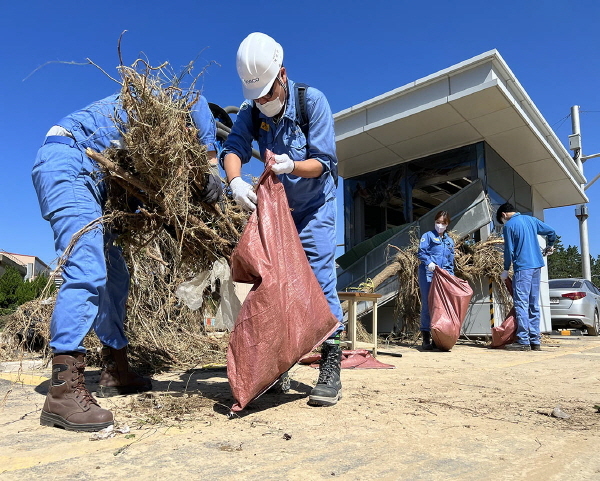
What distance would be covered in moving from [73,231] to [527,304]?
17.4 ft

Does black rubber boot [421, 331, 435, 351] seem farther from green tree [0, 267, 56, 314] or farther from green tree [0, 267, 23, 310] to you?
green tree [0, 267, 23, 310]

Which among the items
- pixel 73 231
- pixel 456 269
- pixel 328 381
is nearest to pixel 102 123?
pixel 73 231

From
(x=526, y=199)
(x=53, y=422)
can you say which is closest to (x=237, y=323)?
(x=53, y=422)

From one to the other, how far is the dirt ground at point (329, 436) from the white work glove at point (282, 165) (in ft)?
3.67

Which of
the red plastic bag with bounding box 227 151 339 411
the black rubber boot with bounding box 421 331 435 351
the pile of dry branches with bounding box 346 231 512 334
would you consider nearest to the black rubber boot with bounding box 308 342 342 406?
the red plastic bag with bounding box 227 151 339 411

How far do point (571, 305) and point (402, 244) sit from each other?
4405 mm

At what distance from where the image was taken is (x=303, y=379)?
3.07 metres

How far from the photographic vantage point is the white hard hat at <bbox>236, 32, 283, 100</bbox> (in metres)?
2.35

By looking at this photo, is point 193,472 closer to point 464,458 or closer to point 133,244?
point 464,458

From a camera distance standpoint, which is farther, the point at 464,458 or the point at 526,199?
the point at 526,199

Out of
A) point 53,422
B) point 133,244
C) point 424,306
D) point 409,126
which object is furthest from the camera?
point 409,126

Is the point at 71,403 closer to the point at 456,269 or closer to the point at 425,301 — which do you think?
the point at 425,301

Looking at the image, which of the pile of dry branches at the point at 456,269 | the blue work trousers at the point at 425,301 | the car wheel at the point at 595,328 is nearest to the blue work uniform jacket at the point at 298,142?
the blue work trousers at the point at 425,301

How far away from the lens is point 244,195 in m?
2.36
